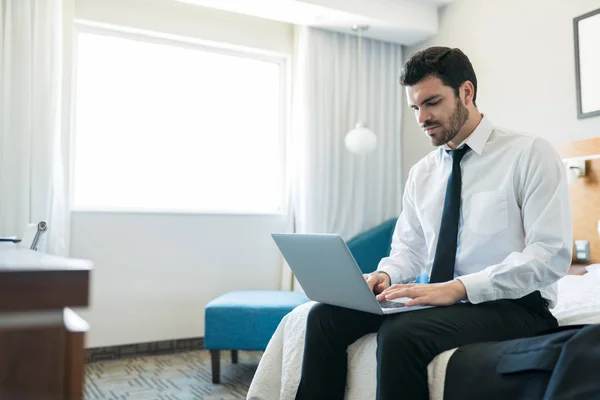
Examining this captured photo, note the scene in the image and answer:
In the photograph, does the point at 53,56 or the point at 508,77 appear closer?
the point at 53,56

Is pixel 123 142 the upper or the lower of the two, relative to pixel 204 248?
upper

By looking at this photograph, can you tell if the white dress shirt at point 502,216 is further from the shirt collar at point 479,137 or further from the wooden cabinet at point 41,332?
the wooden cabinet at point 41,332

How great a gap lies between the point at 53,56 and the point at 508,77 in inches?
98.6

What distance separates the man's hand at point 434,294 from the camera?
1252mm

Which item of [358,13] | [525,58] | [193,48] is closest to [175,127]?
[193,48]

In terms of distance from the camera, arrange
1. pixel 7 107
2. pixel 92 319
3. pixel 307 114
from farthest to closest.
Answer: pixel 307 114, pixel 92 319, pixel 7 107

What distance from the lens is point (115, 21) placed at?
3066 mm

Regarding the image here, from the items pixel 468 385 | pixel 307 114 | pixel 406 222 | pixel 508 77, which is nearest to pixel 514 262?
pixel 468 385

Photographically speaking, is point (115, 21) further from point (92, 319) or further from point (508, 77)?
point (508, 77)

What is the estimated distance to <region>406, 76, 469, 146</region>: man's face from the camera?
4.83 ft

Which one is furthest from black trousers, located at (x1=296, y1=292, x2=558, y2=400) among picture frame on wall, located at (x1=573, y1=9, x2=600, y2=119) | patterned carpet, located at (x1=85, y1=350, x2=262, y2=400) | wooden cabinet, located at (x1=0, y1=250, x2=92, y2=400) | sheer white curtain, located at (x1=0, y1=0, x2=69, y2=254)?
sheer white curtain, located at (x1=0, y1=0, x2=69, y2=254)

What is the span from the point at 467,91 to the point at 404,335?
744 millimetres

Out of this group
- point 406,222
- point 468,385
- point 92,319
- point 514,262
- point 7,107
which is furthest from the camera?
point 92,319

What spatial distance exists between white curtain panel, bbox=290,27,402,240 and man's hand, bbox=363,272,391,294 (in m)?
1.88
